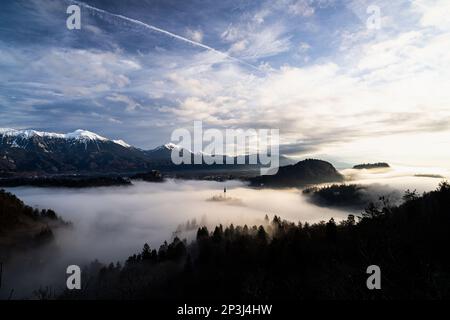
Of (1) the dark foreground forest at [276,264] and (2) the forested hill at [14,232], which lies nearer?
(1) the dark foreground forest at [276,264]

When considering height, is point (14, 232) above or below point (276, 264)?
below

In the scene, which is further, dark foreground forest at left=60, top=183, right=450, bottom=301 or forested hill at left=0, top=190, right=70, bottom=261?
forested hill at left=0, top=190, right=70, bottom=261

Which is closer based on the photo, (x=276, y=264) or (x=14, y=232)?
(x=276, y=264)
